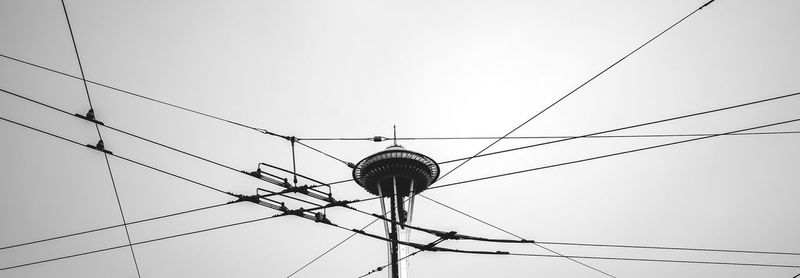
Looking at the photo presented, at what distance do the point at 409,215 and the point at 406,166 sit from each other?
2.31 metres

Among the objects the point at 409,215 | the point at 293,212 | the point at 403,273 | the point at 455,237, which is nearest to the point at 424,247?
the point at 455,237

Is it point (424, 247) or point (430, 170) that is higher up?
point (430, 170)

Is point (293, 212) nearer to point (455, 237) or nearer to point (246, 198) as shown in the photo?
point (246, 198)

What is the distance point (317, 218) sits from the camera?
350 inches

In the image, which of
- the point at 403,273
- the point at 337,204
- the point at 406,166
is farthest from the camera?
the point at 403,273

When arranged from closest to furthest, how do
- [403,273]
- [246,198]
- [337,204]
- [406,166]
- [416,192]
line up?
[246,198], [337,204], [406,166], [416,192], [403,273]

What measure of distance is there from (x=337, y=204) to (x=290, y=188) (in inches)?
42.7

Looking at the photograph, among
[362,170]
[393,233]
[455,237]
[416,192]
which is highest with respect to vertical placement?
[362,170]

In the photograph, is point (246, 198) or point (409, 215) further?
point (409, 215)

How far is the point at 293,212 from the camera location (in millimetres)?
8133

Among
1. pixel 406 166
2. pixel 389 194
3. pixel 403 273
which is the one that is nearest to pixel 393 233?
pixel 389 194

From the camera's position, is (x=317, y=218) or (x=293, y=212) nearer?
(x=293, y=212)

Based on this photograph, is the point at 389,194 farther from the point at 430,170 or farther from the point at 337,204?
the point at 337,204

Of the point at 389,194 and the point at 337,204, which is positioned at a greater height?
the point at 389,194
